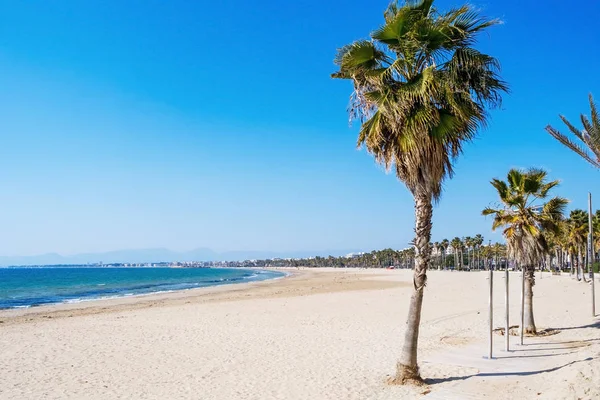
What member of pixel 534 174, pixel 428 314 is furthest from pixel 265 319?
pixel 534 174

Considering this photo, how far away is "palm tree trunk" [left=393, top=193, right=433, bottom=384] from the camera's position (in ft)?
29.1

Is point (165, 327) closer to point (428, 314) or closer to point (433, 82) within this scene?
point (428, 314)

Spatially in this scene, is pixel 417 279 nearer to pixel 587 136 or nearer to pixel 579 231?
pixel 587 136

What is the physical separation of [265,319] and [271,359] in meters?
8.87

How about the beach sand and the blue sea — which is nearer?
the beach sand

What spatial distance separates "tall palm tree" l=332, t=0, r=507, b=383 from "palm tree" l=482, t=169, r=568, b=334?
223 inches

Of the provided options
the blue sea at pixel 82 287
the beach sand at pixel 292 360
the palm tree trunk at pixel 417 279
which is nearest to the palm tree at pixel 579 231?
the beach sand at pixel 292 360

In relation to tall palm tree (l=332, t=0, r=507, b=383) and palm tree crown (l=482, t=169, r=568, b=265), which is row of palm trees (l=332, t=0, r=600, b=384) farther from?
palm tree crown (l=482, t=169, r=568, b=265)

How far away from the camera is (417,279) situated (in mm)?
8906

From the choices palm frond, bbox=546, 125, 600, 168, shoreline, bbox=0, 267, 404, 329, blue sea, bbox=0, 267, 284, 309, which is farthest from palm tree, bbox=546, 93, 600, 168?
blue sea, bbox=0, 267, 284, 309

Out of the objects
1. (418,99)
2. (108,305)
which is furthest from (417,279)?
(108,305)

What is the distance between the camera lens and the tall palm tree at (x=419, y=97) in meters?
8.48

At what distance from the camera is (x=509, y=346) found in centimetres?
1234

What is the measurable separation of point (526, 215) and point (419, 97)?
7039 mm
